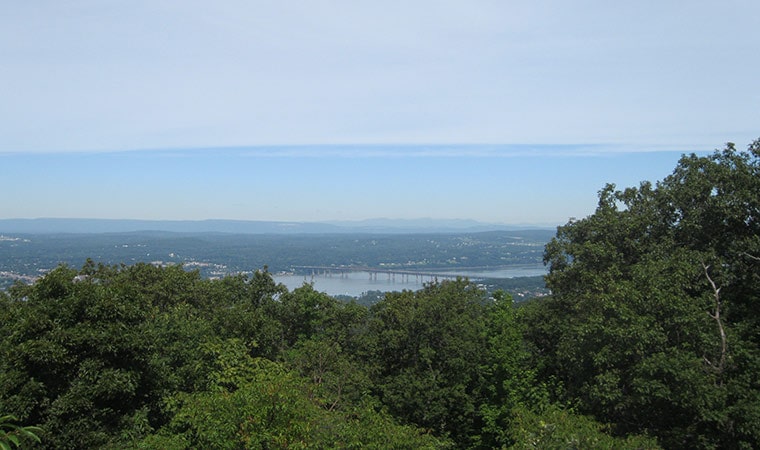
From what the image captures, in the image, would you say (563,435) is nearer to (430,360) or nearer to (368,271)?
(430,360)

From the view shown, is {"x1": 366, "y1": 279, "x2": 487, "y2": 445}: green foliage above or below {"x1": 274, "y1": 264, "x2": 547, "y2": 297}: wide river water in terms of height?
above

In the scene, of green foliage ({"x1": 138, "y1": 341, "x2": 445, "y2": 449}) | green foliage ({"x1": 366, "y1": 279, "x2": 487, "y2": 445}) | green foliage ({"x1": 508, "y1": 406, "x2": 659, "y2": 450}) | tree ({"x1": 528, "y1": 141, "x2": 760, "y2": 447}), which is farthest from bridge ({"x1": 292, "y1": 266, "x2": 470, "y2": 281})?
green foliage ({"x1": 138, "y1": 341, "x2": 445, "y2": 449})

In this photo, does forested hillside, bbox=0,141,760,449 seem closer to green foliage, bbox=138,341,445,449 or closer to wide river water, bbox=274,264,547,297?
green foliage, bbox=138,341,445,449

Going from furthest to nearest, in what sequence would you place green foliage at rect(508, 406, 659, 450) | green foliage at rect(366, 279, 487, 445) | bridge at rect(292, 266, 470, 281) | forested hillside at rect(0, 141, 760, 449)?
bridge at rect(292, 266, 470, 281), green foliage at rect(366, 279, 487, 445), forested hillside at rect(0, 141, 760, 449), green foliage at rect(508, 406, 659, 450)

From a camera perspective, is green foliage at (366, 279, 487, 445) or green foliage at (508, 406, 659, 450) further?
green foliage at (366, 279, 487, 445)

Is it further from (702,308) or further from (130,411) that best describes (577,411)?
(130,411)

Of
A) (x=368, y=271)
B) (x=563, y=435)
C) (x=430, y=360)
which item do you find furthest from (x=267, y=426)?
(x=368, y=271)

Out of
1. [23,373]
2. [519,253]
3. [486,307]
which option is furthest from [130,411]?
[519,253]
